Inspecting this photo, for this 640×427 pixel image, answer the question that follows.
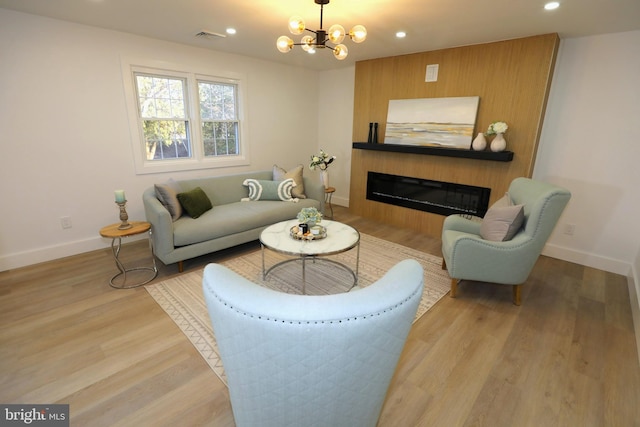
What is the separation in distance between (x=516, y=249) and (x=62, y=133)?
4.53 m

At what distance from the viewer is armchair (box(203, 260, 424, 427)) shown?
2.58ft

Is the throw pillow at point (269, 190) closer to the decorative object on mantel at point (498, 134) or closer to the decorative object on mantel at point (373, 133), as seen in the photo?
the decorative object on mantel at point (373, 133)

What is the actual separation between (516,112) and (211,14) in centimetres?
339

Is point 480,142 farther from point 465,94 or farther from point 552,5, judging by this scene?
point 552,5

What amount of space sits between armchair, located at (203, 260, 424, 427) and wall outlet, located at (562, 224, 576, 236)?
368cm

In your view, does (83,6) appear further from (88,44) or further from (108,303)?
(108,303)

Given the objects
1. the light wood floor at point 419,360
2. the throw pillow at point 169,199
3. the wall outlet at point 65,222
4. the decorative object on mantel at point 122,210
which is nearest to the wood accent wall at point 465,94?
the light wood floor at point 419,360

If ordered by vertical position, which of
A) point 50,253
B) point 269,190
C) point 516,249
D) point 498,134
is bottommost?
point 50,253

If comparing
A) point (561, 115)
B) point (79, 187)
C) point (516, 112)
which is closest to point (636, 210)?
point (561, 115)

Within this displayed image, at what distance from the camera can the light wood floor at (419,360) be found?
159 cm

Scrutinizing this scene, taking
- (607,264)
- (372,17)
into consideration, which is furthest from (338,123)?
(607,264)

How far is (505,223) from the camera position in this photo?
8.27 feet

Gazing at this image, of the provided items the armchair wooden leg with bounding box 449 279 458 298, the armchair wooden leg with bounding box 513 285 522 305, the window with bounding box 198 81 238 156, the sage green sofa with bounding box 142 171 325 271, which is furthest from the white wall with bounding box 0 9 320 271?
the armchair wooden leg with bounding box 513 285 522 305

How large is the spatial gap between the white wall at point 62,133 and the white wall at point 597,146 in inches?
177
